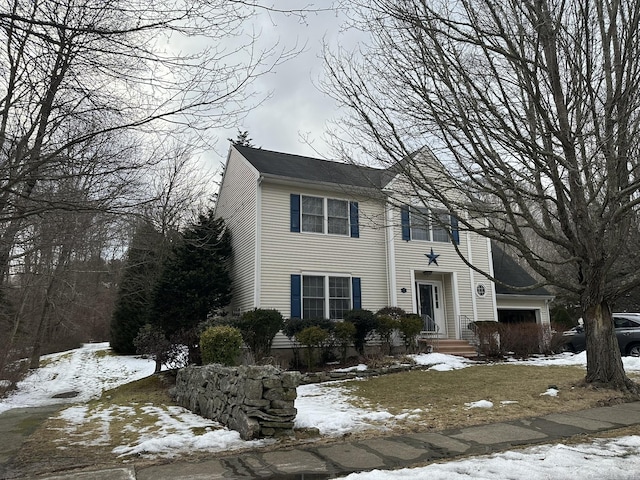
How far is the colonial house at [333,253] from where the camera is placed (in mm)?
14086

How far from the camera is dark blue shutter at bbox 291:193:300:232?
14.6m

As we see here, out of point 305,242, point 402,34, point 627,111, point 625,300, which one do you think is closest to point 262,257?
point 305,242

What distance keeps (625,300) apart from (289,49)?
2971cm

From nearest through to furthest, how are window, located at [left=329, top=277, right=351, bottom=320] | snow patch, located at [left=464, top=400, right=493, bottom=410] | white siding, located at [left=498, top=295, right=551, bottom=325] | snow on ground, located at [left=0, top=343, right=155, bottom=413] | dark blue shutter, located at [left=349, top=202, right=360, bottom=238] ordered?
snow patch, located at [left=464, top=400, right=493, bottom=410] < snow on ground, located at [left=0, top=343, right=155, bottom=413] < window, located at [left=329, top=277, right=351, bottom=320] < dark blue shutter, located at [left=349, top=202, right=360, bottom=238] < white siding, located at [left=498, top=295, right=551, bottom=325]

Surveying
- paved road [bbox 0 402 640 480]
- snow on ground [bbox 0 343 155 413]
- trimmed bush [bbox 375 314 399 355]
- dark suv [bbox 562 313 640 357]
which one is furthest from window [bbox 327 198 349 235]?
paved road [bbox 0 402 640 480]

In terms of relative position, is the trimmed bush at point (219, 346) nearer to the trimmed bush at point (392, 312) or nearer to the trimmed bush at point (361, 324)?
the trimmed bush at point (361, 324)

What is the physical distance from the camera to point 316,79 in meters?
8.72

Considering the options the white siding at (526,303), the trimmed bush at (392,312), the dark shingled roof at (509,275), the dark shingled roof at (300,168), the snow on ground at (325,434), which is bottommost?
the snow on ground at (325,434)

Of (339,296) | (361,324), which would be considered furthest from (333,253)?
(361,324)

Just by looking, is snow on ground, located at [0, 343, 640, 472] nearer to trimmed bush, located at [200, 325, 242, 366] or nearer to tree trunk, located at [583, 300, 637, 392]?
trimmed bush, located at [200, 325, 242, 366]

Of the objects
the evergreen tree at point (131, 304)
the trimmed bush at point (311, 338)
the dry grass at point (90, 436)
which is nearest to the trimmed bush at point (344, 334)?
the trimmed bush at point (311, 338)

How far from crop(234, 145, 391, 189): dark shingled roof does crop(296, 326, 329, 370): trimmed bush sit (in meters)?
4.39

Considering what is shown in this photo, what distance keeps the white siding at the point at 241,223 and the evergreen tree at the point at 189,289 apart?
1.88 feet

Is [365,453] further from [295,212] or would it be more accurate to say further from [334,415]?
[295,212]
